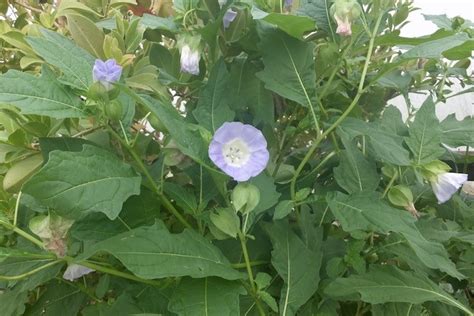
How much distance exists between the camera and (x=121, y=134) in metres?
0.45

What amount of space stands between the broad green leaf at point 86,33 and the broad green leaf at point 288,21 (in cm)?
19

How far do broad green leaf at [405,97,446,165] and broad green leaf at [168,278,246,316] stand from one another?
0.20 m

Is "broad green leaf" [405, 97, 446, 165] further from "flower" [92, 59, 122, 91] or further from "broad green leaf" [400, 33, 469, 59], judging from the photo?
"flower" [92, 59, 122, 91]

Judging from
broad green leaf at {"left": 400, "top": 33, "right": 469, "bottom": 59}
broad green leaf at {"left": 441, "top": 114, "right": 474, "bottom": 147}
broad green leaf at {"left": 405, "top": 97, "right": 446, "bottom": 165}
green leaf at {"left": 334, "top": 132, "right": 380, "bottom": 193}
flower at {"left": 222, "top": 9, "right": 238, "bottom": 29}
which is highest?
broad green leaf at {"left": 400, "top": 33, "right": 469, "bottom": 59}

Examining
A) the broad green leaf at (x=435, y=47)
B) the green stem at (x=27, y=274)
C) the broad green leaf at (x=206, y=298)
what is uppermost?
the broad green leaf at (x=435, y=47)

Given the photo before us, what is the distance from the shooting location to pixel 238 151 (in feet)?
1.42

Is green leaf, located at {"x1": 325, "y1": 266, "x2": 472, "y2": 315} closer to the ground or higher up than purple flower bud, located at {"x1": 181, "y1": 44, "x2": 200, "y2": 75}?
closer to the ground

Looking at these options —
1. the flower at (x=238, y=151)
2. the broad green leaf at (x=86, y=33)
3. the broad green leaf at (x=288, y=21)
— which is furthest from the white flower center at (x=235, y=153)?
the broad green leaf at (x=86, y=33)

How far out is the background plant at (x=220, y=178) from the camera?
40 cm

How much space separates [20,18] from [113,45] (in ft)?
0.95

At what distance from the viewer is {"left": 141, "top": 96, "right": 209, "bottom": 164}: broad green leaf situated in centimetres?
38

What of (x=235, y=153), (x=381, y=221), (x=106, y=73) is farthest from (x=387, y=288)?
(x=106, y=73)

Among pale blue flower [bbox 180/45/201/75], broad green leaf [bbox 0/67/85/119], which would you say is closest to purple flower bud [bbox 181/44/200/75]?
pale blue flower [bbox 180/45/201/75]

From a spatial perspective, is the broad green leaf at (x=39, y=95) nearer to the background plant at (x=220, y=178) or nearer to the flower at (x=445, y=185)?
the background plant at (x=220, y=178)
